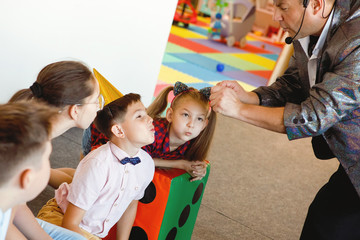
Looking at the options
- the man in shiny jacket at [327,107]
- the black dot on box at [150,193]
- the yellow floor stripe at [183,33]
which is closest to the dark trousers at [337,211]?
the man in shiny jacket at [327,107]

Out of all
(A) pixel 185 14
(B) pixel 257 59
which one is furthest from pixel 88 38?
(A) pixel 185 14

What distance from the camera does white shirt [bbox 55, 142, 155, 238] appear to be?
5.19 ft

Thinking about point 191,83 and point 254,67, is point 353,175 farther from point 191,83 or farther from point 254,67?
point 254,67

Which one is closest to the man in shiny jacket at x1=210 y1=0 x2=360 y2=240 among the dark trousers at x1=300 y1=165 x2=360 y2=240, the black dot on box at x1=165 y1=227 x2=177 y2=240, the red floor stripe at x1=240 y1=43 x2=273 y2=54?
the dark trousers at x1=300 y1=165 x2=360 y2=240

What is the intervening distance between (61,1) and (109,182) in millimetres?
1577

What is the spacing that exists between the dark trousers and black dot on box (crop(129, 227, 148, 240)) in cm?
70

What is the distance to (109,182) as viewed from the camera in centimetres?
163

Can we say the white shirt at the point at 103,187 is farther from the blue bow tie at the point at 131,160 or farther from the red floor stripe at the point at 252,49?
the red floor stripe at the point at 252,49

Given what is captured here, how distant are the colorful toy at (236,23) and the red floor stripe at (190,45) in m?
0.80

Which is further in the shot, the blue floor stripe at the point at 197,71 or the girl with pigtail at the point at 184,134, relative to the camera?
the blue floor stripe at the point at 197,71

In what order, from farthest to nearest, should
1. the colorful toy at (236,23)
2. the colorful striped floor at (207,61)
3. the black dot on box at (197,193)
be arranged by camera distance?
the colorful toy at (236,23) < the colorful striped floor at (207,61) < the black dot on box at (197,193)

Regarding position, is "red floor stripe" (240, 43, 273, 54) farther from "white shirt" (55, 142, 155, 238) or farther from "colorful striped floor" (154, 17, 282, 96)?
"white shirt" (55, 142, 155, 238)

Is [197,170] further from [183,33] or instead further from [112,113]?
[183,33]

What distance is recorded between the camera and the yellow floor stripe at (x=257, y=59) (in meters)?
7.23
